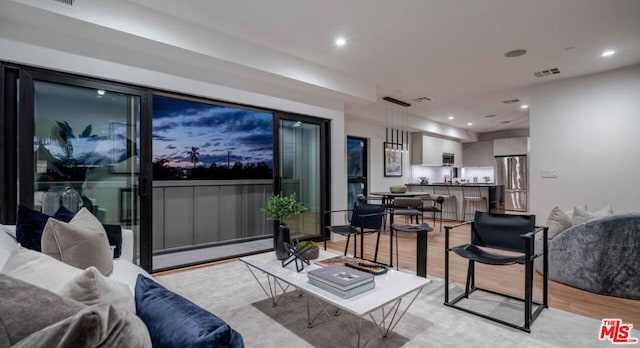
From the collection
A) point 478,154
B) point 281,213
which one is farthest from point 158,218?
point 478,154

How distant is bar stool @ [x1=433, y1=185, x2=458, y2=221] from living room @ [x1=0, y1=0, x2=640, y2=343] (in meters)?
2.51

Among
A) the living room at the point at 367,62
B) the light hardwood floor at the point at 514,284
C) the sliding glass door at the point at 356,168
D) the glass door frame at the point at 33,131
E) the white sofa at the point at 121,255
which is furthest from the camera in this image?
the sliding glass door at the point at 356,168

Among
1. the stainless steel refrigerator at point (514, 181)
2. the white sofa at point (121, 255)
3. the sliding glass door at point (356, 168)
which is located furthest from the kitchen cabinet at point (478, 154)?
the white sofa at point (121, 255)

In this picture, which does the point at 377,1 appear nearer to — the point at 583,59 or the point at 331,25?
the point at 331,25

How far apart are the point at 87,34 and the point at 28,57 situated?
534 mm

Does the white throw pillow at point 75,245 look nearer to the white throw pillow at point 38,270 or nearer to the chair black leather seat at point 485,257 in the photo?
the white throw pillow at point 38,270

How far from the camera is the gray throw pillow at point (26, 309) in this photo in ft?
2.14

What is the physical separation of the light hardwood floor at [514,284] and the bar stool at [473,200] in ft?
9.20

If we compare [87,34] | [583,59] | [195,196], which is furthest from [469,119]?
[87,34]

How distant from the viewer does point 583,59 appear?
4.51 metres

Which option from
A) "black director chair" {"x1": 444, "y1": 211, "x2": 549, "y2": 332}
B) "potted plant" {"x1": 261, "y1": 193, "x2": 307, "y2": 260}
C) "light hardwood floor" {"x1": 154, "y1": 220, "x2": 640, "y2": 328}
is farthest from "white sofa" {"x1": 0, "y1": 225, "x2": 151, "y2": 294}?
"black director chair" {"x1": 444, "y1": 211, "x2": 549, "y2": 332}

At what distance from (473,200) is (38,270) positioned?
27.1ft

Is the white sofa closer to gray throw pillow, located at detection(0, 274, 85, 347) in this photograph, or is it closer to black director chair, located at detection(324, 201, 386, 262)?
gray throw pillow, located at detection(0, 274, 85, 347)

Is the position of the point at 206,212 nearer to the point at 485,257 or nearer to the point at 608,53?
the point at 485,257
